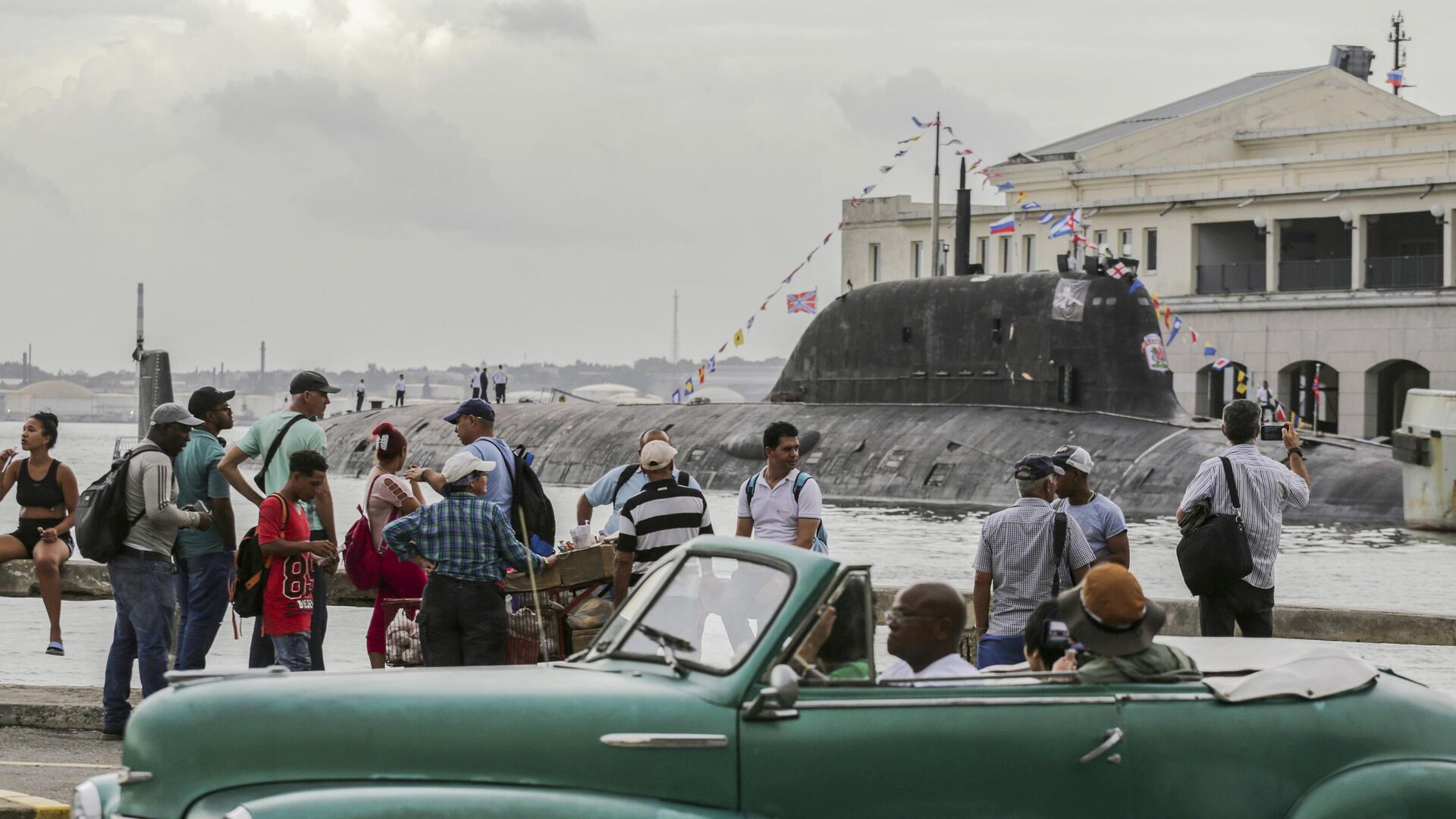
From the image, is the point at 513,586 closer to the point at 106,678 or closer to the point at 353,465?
the point at 106,678

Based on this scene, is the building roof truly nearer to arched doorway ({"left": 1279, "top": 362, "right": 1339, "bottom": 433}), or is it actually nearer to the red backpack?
arched doorway ({"left": 1279, "top": 362, "right": 1339, "bottom": 433})

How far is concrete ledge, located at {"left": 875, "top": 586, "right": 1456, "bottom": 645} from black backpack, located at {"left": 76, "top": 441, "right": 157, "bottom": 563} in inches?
231

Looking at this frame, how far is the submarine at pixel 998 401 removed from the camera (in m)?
29.7

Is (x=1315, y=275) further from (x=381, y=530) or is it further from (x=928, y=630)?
(x=928, y=630)

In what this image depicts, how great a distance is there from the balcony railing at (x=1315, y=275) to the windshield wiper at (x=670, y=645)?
5219 cm

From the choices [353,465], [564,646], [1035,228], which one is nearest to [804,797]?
[564,646]

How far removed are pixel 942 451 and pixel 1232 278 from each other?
2724 cm

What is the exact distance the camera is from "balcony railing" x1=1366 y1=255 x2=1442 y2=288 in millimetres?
52031

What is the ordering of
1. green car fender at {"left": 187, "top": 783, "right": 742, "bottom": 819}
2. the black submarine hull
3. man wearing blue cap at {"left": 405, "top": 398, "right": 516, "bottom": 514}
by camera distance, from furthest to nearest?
the black submarine hull, man wearing blue cap at {"left": 405, "top": 398, "right": 516, "bottom": 514}, green car fender at {"left": 187, "top": 783, "right": 742, "bottom": 819}

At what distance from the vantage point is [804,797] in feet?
14.9

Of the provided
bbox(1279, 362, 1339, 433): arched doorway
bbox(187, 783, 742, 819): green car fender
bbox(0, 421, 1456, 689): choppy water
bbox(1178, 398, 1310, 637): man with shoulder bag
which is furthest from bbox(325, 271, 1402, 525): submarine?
bbox(187, 783, 742, 819): green car fender

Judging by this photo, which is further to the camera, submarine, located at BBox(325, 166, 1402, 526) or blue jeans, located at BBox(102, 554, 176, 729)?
submarine, located at BBox(325, 166, 1402, 526)

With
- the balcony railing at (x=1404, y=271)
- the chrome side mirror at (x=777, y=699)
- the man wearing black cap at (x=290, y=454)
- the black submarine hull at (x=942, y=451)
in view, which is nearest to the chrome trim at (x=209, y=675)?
Answer: the chrome side mirror at (x=777, y=699)

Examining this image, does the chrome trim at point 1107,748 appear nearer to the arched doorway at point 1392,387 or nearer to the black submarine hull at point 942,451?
the black submarine hull at point 942,451
